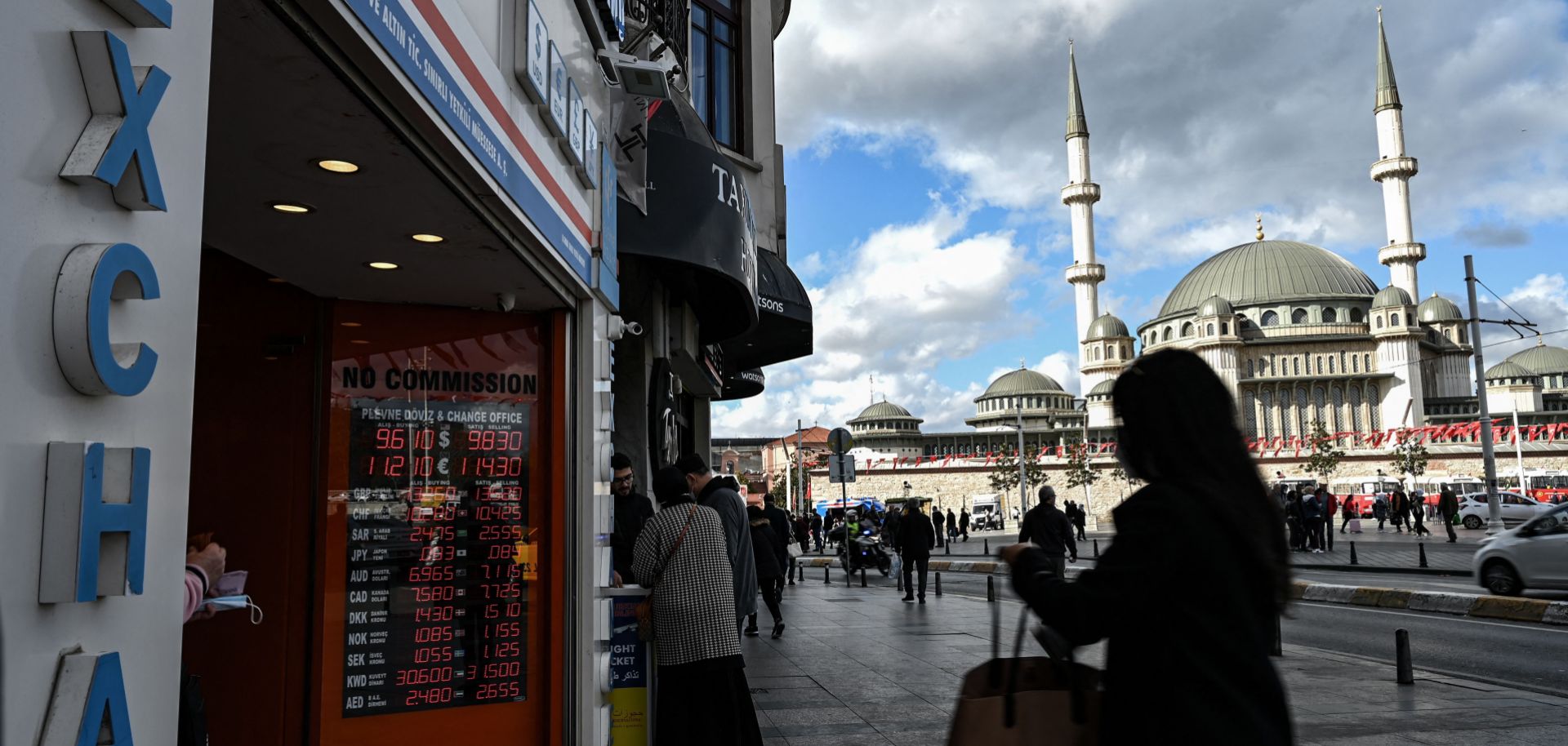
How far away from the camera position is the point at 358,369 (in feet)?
18.9

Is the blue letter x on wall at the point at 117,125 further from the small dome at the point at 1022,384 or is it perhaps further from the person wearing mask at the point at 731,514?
the small dome at the point at 1022,384

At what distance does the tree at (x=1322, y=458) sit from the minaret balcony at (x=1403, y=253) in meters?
18.7

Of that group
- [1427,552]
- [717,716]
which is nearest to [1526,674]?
[717,716]

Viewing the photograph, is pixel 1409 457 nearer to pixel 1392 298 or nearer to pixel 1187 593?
pixel 1392 298

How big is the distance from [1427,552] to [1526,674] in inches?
780

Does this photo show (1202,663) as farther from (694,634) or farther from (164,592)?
(694,634)

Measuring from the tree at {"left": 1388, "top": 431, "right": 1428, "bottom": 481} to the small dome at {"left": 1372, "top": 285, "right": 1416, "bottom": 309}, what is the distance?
65.9ft

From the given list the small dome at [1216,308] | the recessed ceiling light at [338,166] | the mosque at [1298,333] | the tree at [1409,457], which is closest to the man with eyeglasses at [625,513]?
the recessed ceiling light at [338,166]

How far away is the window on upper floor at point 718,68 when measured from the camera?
1382 cm

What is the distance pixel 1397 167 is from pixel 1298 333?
18893 millimetres

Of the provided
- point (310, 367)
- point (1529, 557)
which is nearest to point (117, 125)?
point (310, 367)

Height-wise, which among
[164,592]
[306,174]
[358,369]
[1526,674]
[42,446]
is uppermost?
[306,174]

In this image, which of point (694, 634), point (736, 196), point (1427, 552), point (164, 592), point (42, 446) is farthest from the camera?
point (1427, 552)

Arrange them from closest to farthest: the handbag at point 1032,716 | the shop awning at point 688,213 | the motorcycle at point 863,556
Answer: the handbag at point 1032,716 < the shop awning at point 688,213 < the motorcycle at point 863,556
